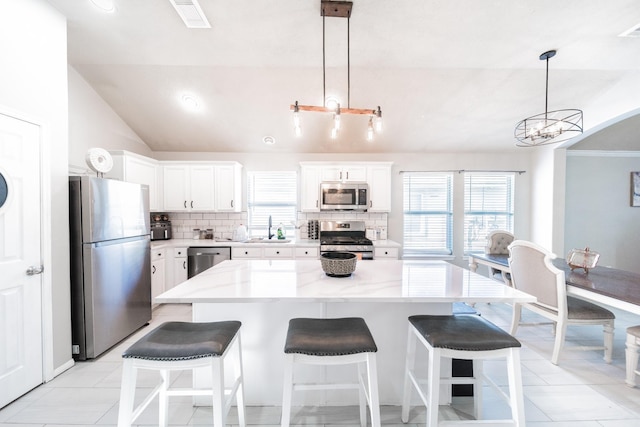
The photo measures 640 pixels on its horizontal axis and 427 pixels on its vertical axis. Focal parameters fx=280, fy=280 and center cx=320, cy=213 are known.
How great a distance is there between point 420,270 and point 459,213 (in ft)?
10.3

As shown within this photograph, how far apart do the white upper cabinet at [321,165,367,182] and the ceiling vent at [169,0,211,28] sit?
2423mm

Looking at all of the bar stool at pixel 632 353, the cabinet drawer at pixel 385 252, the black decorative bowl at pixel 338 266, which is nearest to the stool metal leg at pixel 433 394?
the black decorative bowl at pixel 338 266

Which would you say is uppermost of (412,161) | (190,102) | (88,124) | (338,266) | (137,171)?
(190,102)

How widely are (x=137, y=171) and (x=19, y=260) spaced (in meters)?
2.03

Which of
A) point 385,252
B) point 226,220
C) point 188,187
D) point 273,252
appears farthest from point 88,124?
point 385,252

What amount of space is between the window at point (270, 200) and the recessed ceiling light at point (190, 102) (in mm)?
Answer: 1349

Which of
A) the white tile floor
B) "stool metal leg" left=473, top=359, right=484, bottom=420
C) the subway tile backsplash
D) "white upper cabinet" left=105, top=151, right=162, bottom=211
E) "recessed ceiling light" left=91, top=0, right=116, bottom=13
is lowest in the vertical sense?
the white tile floor

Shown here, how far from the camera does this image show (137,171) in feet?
12.5

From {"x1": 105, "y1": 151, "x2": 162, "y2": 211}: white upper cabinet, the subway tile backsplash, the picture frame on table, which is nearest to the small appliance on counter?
the subway tile backsplash

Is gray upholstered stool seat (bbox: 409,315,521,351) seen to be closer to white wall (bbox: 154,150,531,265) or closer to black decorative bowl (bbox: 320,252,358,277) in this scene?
black decorative bowl (bbox: 320,252,358,277)

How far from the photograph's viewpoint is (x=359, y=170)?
440 centimetres

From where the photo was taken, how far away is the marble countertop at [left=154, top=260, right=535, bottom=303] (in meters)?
1.46

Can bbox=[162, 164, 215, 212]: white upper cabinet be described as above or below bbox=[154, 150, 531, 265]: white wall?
below

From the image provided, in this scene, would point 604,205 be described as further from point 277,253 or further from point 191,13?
point 191,13
